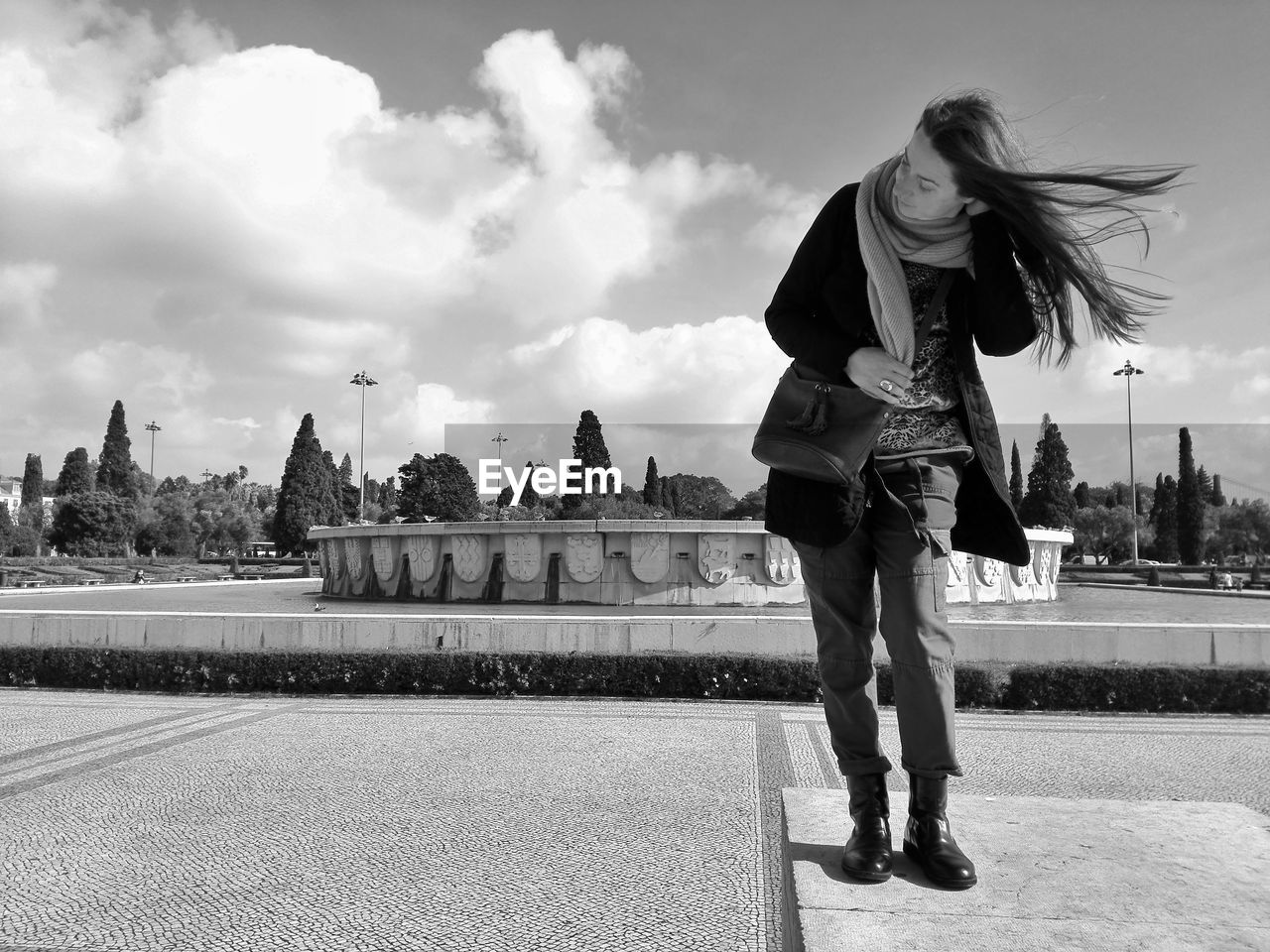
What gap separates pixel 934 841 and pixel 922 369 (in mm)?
1302

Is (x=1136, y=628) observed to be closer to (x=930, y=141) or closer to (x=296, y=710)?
(x=296, y=710)

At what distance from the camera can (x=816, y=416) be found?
2.57m

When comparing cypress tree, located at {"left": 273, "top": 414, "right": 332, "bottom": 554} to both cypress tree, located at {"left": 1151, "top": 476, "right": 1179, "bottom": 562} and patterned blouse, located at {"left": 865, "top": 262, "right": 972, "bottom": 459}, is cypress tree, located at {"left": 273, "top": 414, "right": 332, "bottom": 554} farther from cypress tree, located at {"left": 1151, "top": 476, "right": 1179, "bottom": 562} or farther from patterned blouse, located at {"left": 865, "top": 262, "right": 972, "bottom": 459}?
patterned blouse, located at {"left": 865, "top": 262, "right": 972, "bottom": 459}

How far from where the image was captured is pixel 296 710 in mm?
7871

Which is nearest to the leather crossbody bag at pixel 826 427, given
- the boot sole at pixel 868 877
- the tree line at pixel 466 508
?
the boot sole at pixel 868 877

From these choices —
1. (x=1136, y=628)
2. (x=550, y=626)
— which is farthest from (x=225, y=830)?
(x=1136, y=628)

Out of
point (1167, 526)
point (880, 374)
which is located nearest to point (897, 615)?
point (880, 374)

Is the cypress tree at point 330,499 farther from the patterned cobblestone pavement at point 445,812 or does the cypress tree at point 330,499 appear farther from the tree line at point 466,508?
the patterned cobblestone pavement at point 445,812

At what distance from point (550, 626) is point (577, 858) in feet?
23.3

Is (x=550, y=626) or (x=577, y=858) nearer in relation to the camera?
(x=577, y=858)

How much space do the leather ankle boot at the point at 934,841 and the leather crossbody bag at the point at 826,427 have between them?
2.81 feet

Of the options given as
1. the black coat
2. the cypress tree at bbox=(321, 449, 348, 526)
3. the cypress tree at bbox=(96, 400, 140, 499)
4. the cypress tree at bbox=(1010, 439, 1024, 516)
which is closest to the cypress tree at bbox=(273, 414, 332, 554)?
the cypress tree at bbox=(321, 449, 348, 526)

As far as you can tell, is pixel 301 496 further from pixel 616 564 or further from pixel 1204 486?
pixel 1204 486

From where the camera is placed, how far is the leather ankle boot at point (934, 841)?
2270mm
